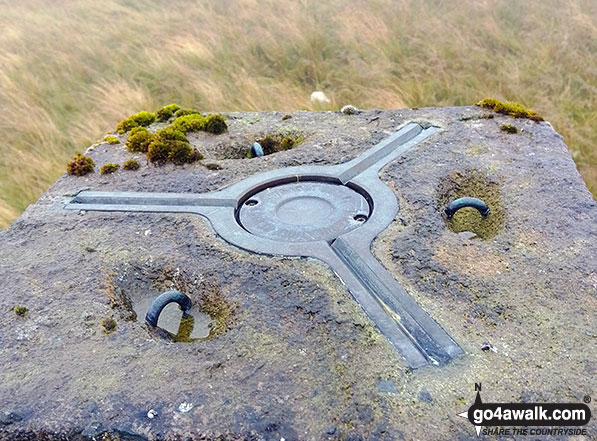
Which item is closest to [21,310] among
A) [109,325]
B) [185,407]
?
[109,325]

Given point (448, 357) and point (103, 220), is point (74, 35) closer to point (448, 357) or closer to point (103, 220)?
point (103, 220)

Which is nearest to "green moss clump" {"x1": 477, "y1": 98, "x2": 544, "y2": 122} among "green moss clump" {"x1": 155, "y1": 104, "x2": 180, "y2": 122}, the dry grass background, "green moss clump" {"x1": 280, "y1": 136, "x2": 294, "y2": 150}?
"green moss clump" {"x1": 280, "y1": 136, "x2": 294, "y2": 150}

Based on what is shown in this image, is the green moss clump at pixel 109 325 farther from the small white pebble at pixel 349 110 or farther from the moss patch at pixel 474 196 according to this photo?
the small white pebble at pixel 349 110

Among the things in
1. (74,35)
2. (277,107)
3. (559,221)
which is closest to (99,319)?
(559,221)

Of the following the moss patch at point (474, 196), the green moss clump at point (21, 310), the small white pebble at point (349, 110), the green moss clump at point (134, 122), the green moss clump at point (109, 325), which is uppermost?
the green moss clump at point (21, 310)

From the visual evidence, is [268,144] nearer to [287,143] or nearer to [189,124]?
[287,143]

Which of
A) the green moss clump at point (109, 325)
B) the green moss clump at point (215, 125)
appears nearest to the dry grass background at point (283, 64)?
the green moss clump at point (215, 125)
